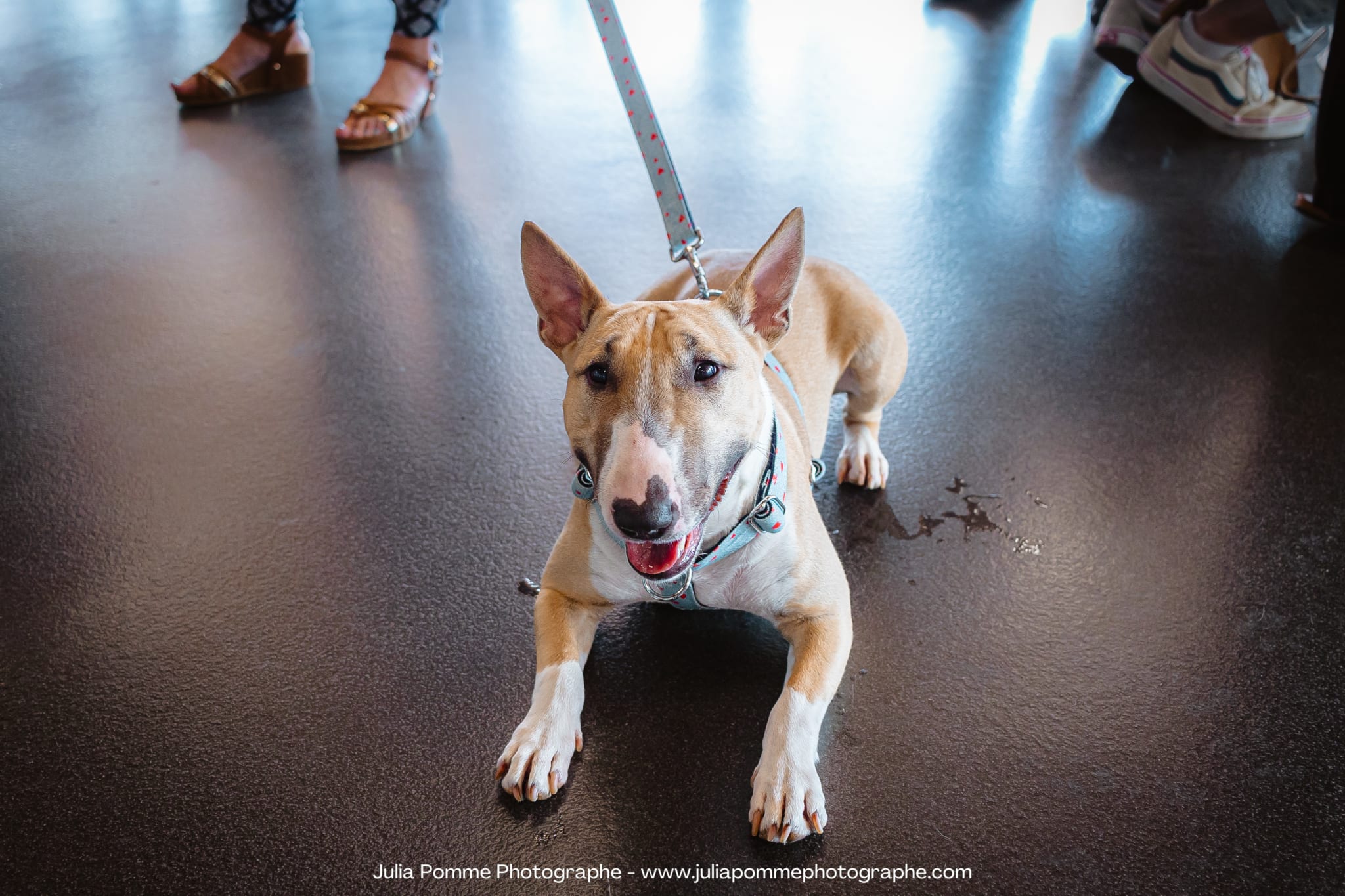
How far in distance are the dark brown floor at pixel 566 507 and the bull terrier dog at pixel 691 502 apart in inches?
4.0

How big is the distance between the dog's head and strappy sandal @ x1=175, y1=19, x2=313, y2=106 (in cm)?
362

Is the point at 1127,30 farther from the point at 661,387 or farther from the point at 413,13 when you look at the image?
the point at 661,387

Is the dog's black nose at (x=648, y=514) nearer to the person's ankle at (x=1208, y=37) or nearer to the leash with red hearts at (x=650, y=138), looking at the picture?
the leash with red hearts at (x=650, y=138)

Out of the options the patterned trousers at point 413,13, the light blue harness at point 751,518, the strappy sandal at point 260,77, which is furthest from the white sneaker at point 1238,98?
the strappy sandal at point 260,77

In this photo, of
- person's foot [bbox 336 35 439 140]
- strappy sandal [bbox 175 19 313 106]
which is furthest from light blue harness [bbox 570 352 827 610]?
strappy sandal [bbox 175 19 313 106]

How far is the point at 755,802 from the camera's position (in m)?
1.40

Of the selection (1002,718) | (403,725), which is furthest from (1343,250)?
(403,725)

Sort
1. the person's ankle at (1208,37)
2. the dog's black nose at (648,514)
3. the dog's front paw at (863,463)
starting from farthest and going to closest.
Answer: the person's ankle at (1208,37) < the dog's front paw at (863,463) < the dog's black nose at (648,514)

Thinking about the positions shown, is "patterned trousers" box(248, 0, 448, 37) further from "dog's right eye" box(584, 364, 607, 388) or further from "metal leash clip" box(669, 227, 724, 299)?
"dog's right eye" box(584, 364, 607, 388)

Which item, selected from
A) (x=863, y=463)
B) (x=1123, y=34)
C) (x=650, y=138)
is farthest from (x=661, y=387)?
(x=1123, y=34)

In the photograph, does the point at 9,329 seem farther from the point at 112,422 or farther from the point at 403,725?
the point at 403,725

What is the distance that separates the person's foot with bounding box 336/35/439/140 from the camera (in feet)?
13.0

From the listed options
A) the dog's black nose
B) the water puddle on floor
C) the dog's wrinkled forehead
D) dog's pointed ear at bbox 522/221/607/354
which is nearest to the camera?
the dog's black nose

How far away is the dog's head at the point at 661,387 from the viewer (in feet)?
4.13
